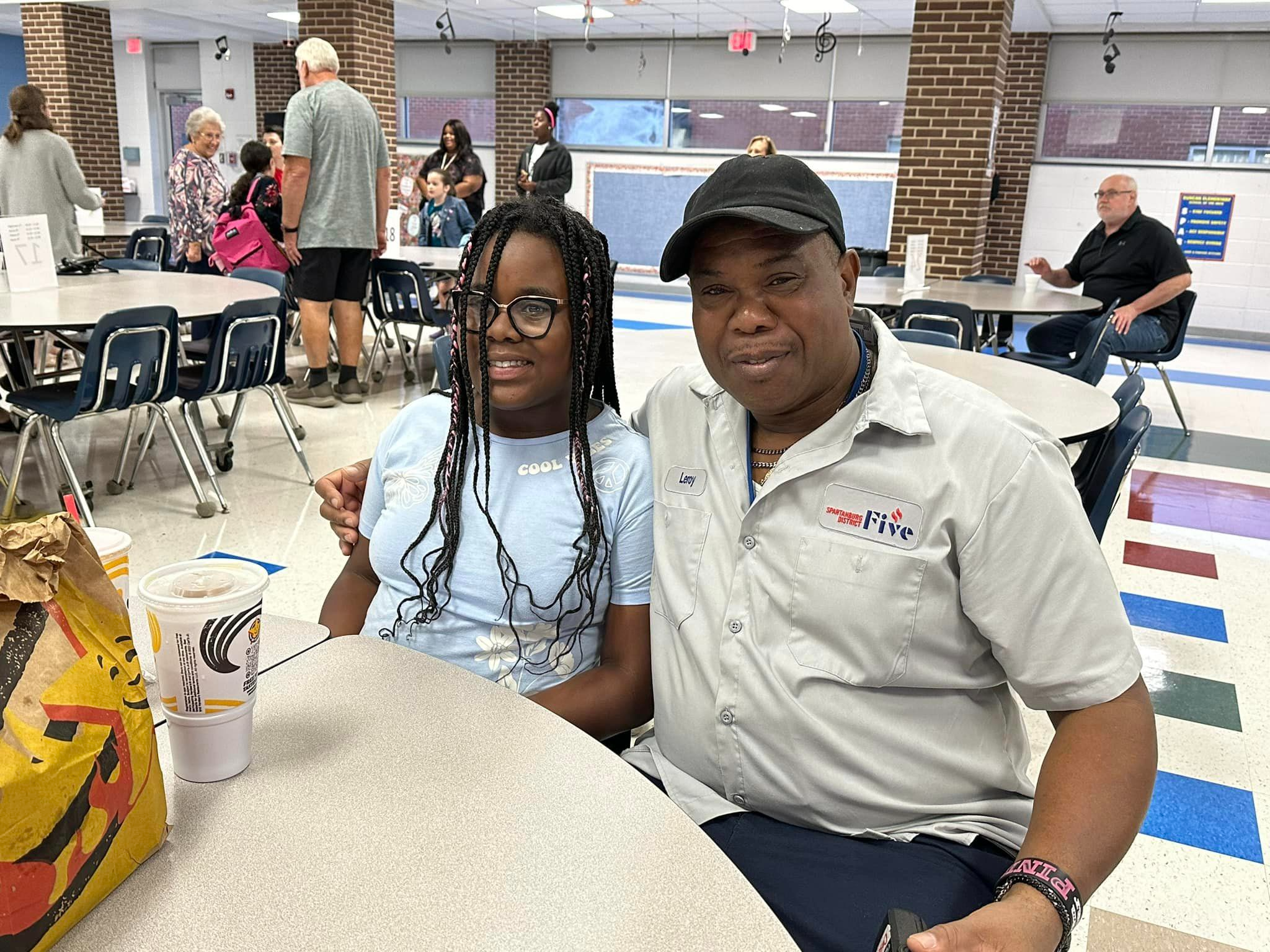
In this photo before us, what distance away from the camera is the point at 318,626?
52.7 inches

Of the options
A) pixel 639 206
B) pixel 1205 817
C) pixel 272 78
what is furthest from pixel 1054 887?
pixel 272 78

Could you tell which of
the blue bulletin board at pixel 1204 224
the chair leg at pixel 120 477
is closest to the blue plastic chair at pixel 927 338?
the chair leg at pixel 120 477

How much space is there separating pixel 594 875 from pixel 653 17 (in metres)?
12.0

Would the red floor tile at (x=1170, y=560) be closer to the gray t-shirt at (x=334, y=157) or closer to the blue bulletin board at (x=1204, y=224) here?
the gray t-shirt at (x=334, y=157)

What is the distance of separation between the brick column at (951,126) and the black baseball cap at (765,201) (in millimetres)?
6704

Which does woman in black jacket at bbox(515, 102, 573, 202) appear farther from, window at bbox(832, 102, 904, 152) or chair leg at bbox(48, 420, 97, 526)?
chair leg at bbox(48, 420, 97, 526)

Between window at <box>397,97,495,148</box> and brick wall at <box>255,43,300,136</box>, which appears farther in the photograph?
brick wall at <box>255,43,300,136</box>

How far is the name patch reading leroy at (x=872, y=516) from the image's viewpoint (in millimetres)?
1212

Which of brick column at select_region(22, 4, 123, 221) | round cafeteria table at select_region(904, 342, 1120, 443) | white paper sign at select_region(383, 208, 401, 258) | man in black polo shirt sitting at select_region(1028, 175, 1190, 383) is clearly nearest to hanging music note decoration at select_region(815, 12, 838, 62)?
man in black polo shirt sitting at select_region(1028, 175, 1190, 383)

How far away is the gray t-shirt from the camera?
18.6 feet

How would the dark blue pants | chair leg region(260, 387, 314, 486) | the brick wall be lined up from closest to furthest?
the dark blue pants
chair leg region(260, 387, 314, 486)
the brick wall

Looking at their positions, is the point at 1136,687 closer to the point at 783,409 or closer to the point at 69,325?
the point at 783,409

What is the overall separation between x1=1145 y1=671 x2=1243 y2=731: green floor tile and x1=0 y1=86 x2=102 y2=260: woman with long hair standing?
6361 millimetres

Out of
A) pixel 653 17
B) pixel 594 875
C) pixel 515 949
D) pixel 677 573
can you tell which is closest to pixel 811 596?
pixel 677 573
